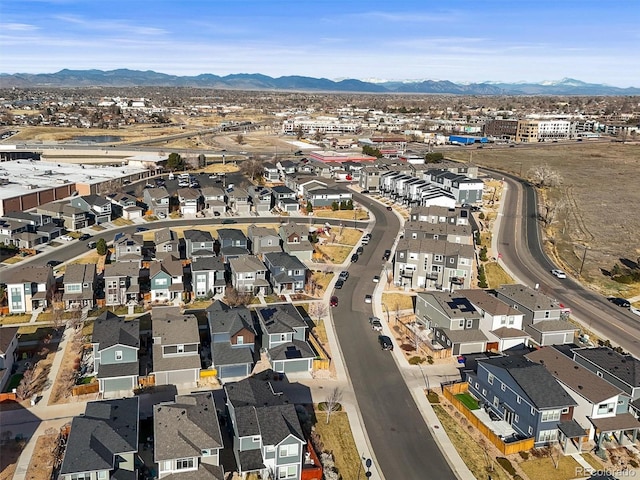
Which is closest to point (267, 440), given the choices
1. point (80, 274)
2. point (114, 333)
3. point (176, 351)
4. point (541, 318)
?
point (176, 351)

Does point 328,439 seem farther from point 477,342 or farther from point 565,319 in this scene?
point 565,319

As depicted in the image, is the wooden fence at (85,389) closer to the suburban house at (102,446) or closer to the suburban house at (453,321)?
the suburban house at (102,446)

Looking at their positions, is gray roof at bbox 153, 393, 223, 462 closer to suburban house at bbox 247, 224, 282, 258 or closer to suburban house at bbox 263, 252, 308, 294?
suburban house at bbox 263, 252, 308, 294

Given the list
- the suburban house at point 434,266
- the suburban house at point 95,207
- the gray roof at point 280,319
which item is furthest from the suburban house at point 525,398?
the suburban house at point 95,207

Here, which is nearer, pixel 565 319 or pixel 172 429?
pixel 172 429

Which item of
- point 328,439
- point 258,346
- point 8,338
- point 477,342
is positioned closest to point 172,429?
point 328,439

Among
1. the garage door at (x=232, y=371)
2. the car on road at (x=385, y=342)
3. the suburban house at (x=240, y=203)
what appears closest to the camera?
the garage door at (x=232, y=371)
